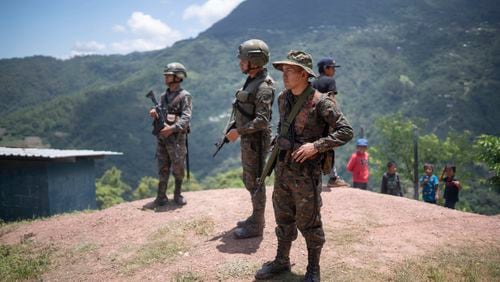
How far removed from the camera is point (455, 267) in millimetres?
4641

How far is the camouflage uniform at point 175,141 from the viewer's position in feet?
24.2

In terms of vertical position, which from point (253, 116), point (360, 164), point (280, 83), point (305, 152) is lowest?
point (360, 164)

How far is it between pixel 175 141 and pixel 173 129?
0.35 m

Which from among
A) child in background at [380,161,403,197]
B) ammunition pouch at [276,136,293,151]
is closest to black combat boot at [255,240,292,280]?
ammunition pouch at [276,136,293,151]

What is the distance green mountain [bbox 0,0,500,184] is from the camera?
84.6 m

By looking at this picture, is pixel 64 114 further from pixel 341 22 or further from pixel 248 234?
pixel 341 22

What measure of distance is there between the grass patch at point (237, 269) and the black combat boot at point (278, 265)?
226mm

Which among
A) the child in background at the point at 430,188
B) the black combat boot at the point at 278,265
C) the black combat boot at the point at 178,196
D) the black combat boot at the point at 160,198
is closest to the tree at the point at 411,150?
the child in background at the point at 430,188

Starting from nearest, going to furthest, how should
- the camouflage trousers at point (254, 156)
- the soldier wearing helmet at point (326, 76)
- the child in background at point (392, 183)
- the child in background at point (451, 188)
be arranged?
the camouflage trousers at point (254, 156), the soldier wearing helmet at point (326, 76), the child in background at point (392, 183), the child in background at point (451, 188)

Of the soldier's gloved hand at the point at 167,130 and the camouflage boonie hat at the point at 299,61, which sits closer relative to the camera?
the camouflage boonie hat at the point at 299,61

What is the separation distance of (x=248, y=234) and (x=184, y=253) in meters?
0.96

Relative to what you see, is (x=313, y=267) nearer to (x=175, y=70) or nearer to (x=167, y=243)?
(x=167, y=243)

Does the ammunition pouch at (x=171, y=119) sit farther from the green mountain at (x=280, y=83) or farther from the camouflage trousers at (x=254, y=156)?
the green mountain at (x=280, y=83)

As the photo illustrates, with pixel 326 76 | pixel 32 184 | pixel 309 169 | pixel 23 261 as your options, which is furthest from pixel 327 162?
pixel 32 184
